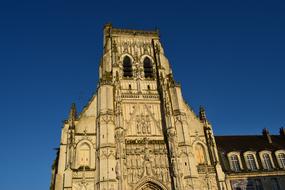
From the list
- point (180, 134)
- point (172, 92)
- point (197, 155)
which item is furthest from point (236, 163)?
point (172, 92)

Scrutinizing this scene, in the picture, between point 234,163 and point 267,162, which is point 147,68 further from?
point 267,162

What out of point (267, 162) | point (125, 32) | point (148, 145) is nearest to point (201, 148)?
point (148, 145)

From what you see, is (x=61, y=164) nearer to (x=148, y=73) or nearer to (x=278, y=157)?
(x=148, y=73)

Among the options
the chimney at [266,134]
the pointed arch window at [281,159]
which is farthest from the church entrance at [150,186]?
the chimney at [266,134]

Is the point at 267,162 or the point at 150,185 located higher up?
the point at 267,162

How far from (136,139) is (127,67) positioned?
30.9 ft

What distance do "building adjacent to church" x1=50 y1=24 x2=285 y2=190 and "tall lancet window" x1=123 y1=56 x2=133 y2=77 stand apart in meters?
0.01

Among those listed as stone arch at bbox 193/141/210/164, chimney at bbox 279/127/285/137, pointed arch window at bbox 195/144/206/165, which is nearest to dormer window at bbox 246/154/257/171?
stone arch at bbox 193/141/210/164

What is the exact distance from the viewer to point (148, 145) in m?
25.1

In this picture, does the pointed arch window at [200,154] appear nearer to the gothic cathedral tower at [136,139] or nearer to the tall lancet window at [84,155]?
the gothic cathedral tower at [136,139]

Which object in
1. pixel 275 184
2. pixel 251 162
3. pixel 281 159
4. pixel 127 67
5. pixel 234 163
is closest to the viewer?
pixel 275 184

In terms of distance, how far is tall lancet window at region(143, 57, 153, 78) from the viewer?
1222 inches

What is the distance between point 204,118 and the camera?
1093 inches

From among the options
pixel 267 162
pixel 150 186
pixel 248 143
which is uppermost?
pixel 248 143
